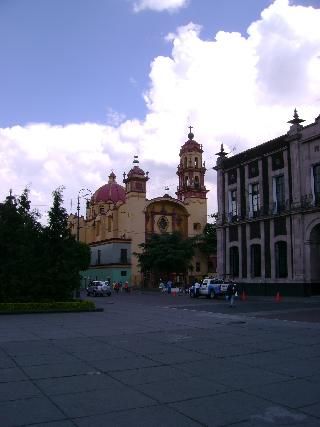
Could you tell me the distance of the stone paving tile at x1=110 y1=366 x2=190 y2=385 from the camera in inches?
333

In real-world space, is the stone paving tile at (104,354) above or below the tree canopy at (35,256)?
below

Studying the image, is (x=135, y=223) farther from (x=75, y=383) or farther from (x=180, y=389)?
(x=180, y=389)

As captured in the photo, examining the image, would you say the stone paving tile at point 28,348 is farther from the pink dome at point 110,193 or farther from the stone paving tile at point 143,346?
the pink dome at point 110,193

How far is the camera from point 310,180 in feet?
125

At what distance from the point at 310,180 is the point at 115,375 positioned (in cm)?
3232

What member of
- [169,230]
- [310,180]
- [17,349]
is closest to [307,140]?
[310,180]

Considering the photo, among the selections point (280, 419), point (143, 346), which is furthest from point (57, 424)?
point (143, 346)

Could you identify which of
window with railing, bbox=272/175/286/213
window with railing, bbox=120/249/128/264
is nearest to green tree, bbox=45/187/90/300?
window with railing, bbox=272/175/286/213

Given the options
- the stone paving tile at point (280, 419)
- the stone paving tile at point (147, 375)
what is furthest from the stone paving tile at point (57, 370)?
the stone paving tile at point (280, 419)

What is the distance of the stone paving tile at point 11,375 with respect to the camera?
28.3 ft

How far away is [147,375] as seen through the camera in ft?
29.1

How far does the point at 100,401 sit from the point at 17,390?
159 centimetres

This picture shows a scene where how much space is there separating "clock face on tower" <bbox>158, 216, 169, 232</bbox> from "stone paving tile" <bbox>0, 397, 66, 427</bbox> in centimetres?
6980

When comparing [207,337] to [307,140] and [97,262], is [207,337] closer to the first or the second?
[307,140]
